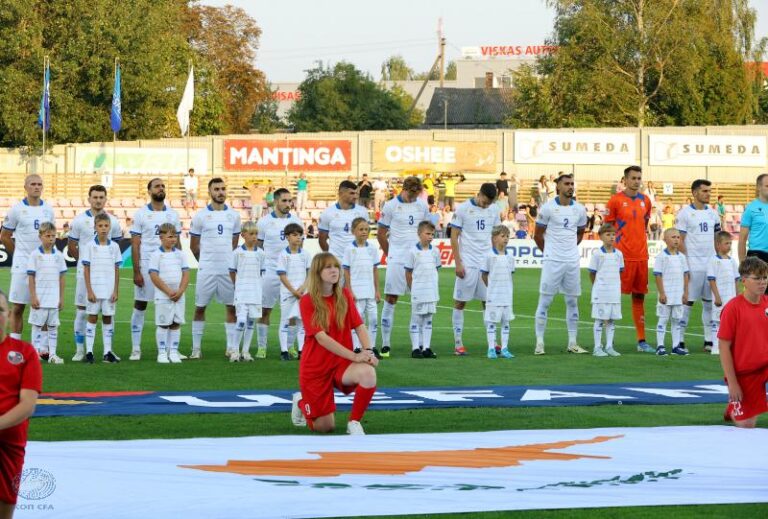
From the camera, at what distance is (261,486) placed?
25.4 ft

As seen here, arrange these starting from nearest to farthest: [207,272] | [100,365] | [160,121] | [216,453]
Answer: [216,453] → [100,365] → [207,272] → [160,121]

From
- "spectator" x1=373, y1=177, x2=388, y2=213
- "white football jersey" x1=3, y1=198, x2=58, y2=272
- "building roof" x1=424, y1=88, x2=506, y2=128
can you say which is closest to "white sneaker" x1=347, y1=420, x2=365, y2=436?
"white football jersey" x1=3, y1=198, x2=58, y2=272

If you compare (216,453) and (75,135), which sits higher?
(75,135)

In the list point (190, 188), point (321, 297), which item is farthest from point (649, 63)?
point (321, 297)

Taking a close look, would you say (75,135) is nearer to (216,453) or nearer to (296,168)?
(296,168)

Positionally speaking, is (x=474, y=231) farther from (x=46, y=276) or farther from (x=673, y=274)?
(x=46, y=276)

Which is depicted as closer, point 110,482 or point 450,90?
point 110,482

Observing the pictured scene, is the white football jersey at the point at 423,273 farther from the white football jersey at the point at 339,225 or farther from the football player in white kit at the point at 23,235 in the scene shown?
the football player in white kit at the point at 23,235

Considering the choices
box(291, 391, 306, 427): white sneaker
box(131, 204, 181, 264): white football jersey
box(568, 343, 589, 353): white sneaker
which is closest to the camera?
box(291, 391, 306, 427): white sneaker

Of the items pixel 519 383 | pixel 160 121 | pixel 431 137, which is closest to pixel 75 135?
pixel 160 121

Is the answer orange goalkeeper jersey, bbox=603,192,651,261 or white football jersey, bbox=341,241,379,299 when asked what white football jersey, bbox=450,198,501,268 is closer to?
white football jersey, bbox=341,241,379,299

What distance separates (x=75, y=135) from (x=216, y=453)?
50.2 metres

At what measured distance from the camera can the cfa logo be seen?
7.38m

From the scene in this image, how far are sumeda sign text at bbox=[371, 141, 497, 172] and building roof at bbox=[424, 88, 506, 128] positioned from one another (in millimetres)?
46072
